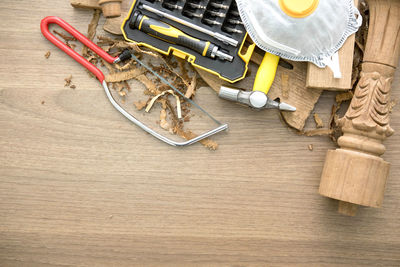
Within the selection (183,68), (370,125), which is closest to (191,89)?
(183,68)

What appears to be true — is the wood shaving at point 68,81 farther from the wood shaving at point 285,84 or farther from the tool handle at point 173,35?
the wood shaving at point 285,84

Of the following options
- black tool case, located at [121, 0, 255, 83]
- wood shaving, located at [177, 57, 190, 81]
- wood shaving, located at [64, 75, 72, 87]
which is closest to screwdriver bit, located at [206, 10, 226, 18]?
black tool case, located at [121, 0, 255, 83]

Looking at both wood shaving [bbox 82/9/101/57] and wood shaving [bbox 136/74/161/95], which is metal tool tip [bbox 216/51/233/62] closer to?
wood shaving [bbox 136/74/161/95]

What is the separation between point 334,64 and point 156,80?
0.38 meters

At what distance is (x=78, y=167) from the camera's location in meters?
0.78

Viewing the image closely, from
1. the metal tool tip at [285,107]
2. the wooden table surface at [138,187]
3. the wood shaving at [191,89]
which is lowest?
the wooden table surface at [138,187]

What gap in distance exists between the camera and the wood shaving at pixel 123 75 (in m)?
0.76

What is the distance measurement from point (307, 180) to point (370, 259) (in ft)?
0.75

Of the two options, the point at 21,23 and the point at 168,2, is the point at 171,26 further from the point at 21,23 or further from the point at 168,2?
the point at 21,23

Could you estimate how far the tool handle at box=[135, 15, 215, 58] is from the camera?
2.31 ft

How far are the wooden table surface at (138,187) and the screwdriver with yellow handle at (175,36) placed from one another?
97 millimetres

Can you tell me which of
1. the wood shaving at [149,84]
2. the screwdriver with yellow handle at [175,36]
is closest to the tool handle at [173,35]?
the screwdriver with yellow handle at [175,36]

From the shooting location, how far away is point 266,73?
2.31 feet

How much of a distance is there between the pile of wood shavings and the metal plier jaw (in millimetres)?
79
